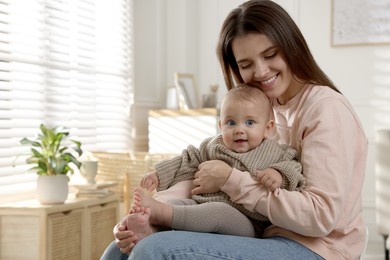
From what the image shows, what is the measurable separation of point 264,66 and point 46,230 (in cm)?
175

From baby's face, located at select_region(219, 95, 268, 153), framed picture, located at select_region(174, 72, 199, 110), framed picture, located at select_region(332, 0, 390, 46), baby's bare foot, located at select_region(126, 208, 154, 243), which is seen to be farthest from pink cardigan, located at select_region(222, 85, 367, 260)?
framed picture, located at select_region(332, 0, 390, 46)

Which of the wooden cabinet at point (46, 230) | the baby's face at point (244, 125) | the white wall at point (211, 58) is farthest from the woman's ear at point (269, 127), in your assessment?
the white wall at point (211, 58)

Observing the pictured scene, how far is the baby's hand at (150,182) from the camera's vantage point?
1.67m

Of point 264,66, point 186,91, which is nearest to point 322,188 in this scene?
point 264,66

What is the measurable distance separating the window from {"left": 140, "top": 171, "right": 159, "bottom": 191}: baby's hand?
171 cm

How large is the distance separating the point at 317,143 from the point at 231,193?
0.83 feet

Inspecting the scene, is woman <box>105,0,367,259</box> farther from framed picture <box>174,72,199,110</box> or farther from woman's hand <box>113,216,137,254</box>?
framed picture <box>174,72,199,110</box>

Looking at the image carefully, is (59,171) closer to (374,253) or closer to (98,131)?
(98,131)

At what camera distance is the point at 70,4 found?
12.9ft

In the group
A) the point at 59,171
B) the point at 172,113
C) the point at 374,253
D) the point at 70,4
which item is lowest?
the point at 374,253

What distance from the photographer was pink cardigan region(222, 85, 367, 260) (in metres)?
1.42

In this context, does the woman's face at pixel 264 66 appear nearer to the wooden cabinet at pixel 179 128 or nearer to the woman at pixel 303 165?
the woman at pixel 303 165

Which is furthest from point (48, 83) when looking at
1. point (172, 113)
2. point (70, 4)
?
point (172, 113)

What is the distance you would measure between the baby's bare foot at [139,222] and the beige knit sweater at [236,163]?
227mm
